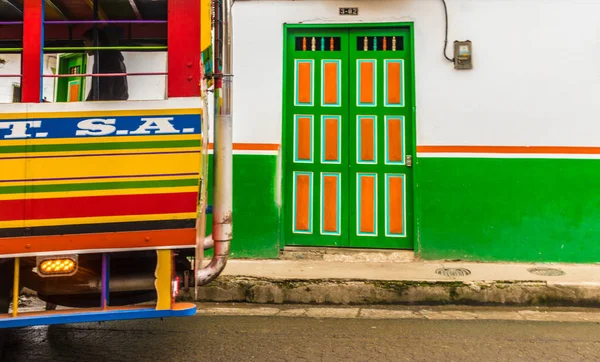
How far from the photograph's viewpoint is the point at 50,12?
Result: 3.24 metres

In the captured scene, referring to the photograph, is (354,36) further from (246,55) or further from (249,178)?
(249,178)

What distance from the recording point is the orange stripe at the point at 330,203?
6.49 m

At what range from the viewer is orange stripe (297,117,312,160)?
6.52 meters

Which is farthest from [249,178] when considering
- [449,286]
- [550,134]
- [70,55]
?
[550,134]

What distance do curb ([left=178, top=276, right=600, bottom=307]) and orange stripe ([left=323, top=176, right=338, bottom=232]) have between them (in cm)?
133

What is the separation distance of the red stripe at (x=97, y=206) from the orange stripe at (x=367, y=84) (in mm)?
3945

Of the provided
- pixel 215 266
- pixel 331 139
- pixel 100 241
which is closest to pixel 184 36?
pixel 100 241

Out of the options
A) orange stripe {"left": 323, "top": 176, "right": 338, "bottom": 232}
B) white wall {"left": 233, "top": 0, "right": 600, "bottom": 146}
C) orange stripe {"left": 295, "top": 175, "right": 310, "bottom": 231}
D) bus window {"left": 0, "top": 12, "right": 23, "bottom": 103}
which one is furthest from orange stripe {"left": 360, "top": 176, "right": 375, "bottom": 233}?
bus window {"left": 0, "top": 12, "right": 23, "bottom": 103}

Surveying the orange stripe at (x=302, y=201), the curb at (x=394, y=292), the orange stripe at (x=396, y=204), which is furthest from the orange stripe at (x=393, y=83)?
the curb at (x=394, y=292)

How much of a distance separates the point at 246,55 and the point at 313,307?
342 centimetres

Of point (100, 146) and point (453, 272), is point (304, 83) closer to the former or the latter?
point (453, 272)

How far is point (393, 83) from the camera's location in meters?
6.43

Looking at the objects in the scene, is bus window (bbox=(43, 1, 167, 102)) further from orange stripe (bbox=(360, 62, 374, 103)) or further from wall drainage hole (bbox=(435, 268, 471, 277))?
wall drainage hole (bbox=(435, 268, 471, 277))

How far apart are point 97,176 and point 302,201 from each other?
150 inches
